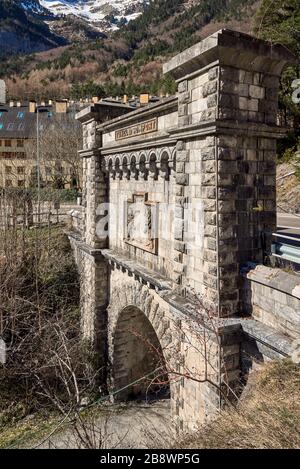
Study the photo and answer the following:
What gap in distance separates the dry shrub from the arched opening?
787 cm

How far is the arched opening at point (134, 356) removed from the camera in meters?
14.4

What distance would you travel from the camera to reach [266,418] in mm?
5133

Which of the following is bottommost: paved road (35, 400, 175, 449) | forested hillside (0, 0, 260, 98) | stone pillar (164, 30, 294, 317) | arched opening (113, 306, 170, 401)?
paved road (35, 400, 175, 449)

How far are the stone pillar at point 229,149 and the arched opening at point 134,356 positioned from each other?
6.97 metres

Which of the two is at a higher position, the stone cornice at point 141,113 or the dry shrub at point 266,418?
the stone cornice at point 141,113

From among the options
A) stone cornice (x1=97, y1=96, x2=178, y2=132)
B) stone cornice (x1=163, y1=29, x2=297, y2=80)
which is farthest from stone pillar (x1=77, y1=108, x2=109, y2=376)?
stone cornice (x1=163, y1=29, x2=297, y2=80)

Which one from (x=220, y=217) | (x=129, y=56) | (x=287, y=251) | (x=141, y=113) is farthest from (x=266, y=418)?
(x=129, y=56)

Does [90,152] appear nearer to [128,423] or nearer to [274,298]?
[128,423]

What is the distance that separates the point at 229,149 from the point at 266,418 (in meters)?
4.24

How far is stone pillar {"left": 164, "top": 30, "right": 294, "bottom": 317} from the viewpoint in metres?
6.91

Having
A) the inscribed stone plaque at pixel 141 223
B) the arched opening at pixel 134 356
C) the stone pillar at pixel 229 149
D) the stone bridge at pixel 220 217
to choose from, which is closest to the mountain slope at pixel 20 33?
the arched opening at pixel 134 356

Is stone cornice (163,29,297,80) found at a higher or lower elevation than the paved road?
higher

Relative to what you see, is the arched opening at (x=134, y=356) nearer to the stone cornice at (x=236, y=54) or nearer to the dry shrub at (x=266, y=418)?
the dry shrub at (x=266, y=418)

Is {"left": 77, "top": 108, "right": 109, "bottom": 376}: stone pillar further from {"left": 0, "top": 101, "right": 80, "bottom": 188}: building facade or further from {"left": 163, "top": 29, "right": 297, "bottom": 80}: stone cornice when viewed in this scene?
{"left": 0, "top": 101, "right": 80, "bottom": 188}: building facade
